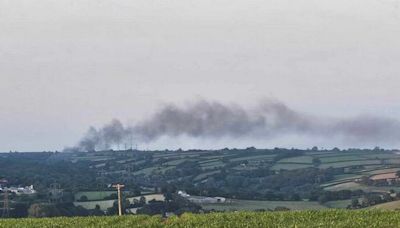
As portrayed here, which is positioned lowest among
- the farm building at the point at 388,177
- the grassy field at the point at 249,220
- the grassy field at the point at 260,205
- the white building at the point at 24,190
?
the grassy field at the point at 260,205

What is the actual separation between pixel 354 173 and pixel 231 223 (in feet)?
393

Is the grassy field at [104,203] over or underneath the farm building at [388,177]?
underneath

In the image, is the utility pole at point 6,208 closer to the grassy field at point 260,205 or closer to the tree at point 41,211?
the tree at point 41,211

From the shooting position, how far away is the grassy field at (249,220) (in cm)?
3381

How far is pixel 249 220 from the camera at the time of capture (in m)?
35.4

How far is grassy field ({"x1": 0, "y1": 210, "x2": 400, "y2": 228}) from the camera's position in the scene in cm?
3381

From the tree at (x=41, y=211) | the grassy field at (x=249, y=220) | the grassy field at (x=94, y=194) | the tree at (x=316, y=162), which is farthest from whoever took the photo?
the tree at (x=316, y=162)

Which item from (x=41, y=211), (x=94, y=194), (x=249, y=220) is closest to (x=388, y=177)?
(x=94, y=194)

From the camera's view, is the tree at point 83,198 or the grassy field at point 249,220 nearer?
the grassy field at point 249,220

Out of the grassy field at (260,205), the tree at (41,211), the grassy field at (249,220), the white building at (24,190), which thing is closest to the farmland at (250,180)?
the grassy field at (260,205)

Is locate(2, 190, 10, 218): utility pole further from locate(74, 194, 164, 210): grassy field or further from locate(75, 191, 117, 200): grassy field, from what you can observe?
locate(75, 191, 117, 200): grassy field

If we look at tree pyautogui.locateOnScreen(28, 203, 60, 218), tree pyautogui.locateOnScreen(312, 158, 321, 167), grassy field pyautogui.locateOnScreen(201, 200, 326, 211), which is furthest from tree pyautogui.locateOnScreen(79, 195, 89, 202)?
tree pyautogui.locateOnScreen(312, 158, 321, 167)

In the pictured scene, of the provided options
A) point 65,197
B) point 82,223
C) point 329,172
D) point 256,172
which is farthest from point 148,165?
point 82,223

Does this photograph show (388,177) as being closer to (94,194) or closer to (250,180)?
(250,180)
